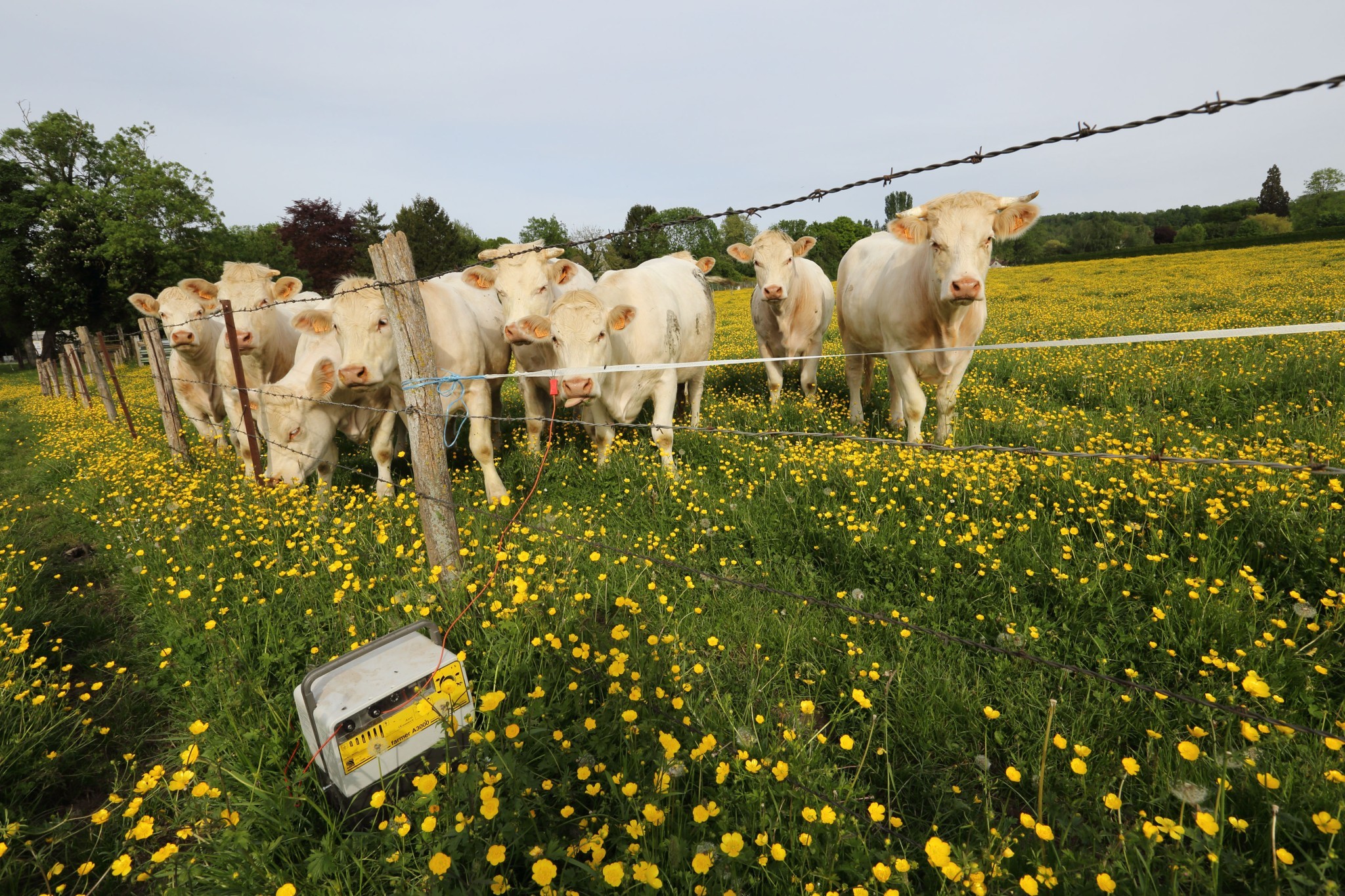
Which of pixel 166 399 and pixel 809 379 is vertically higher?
pixel 166 399

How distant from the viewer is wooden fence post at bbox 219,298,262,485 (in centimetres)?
532

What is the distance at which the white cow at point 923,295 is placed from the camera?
4602 millimetres

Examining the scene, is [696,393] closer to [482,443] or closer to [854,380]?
[854,380]

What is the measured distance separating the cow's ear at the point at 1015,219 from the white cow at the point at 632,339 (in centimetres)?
310

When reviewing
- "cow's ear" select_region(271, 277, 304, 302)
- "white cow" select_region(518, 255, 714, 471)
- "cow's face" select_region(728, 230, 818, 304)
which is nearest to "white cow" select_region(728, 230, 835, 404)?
"cow's face" select_region(728, 230, 818, 304)

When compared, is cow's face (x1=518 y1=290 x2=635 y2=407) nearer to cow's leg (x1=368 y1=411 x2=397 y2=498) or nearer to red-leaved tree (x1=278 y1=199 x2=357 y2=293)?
cow's leg (x1=368 y1=411 x2=397 y2=498)

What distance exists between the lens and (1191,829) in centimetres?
165

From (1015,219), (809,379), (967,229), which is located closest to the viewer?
(967,229)

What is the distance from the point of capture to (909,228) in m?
5.05

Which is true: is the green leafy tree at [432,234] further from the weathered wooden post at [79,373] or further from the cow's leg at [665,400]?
the cow's leg at [665,400]

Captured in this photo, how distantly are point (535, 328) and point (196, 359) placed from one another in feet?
19.6

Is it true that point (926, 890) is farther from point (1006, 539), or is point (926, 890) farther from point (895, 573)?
point (1006, 539)

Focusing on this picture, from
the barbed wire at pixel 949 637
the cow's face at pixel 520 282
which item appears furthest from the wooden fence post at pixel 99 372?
the barbed wire at pixel 949 637

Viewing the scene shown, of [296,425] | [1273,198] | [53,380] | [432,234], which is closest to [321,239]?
[432,234]
